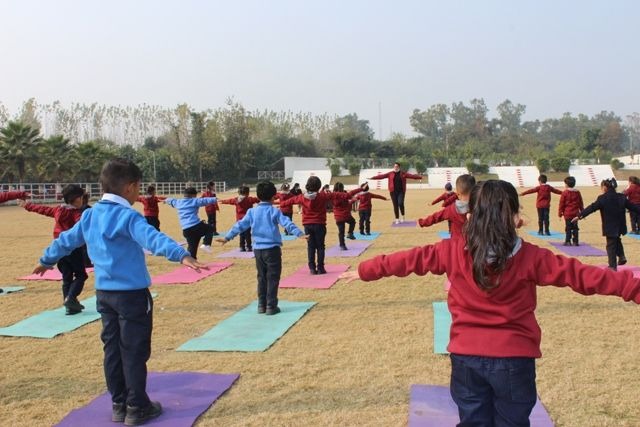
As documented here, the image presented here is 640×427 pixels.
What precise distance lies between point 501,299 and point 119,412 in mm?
2797

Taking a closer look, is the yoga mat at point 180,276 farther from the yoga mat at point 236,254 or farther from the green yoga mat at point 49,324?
the green yoga mat at point 49,324

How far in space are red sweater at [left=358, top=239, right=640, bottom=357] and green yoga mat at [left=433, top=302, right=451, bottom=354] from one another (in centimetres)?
271

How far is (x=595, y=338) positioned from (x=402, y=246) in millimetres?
8067

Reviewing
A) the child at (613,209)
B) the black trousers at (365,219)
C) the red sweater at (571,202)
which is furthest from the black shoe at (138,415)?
the black trousers at (365,219)

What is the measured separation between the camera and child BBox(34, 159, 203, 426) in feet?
13.0

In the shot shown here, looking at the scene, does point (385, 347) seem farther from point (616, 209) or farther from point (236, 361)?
point (616, 209)

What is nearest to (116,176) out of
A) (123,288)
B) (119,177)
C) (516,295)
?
(119,177)

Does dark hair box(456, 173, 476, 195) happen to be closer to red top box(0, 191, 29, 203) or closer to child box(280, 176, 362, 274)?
child box(280, 176, 362, 274)

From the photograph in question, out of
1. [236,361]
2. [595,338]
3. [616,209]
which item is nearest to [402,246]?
[616,209]

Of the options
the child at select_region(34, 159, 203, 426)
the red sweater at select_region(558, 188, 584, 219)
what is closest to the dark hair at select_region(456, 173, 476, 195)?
the child at select_region(34, 159, 203, 426)

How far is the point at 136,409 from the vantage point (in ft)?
13.1

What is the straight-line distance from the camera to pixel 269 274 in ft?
23.9

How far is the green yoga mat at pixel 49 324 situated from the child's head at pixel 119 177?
3.18 metres

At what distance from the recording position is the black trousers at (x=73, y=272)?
24.3 ft
